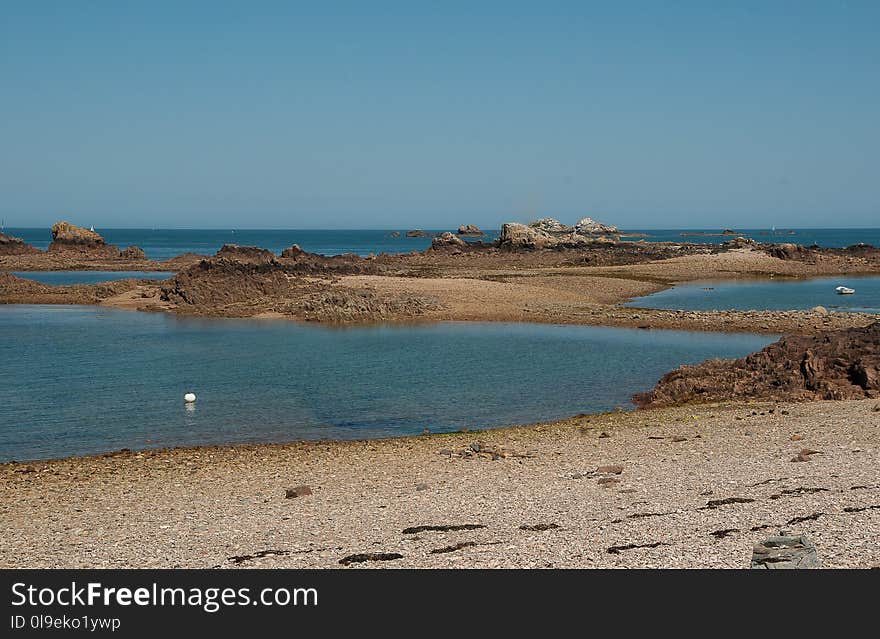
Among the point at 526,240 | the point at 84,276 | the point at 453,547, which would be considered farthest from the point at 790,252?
the point at 453,547

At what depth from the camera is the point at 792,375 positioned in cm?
1806

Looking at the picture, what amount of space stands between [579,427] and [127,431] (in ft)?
26.2

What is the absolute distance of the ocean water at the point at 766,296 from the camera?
3916 centimetres

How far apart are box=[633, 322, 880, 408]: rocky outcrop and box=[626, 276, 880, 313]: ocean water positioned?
1910 centimetres

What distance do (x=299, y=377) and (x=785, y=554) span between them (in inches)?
Result: 618

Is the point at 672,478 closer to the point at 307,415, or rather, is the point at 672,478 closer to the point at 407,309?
the point at 307,415

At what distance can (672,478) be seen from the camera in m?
11.5

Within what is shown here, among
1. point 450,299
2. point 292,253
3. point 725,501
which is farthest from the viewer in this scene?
point 292,253

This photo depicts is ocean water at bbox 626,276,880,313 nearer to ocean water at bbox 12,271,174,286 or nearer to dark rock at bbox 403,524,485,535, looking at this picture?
dark rock at bbox 403,524,485,535

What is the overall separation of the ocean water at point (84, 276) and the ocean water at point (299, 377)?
24.0m

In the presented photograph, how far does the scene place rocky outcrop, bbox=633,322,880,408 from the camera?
1747cm

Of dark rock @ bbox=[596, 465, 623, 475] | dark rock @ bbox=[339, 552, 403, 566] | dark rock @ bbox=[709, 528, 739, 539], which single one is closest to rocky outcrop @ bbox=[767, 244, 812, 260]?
dark rock @ bbox=[596, 465, 623, 475]

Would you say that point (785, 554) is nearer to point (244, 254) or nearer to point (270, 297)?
point (270, 297)

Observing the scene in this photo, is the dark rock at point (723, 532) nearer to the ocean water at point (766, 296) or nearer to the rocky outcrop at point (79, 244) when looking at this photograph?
the ocean water at point (766, 296)
